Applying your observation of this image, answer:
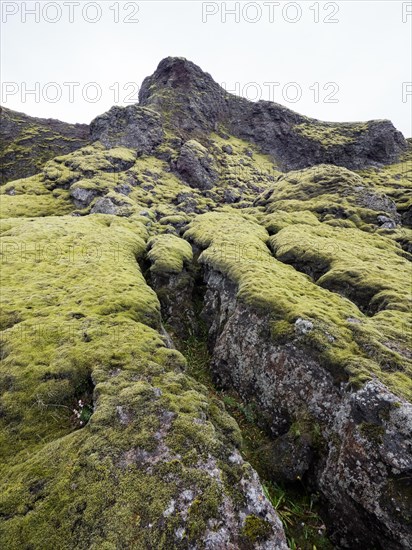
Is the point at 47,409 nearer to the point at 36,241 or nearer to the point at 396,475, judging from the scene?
the point at 396,475

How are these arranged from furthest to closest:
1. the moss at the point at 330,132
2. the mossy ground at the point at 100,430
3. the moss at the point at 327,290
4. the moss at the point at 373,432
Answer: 1. the moss at the point at 330,132
2. the moss at the point at 327,290
3. the moss at the point at 373,432
4. the mossy ground at the point at 100,430

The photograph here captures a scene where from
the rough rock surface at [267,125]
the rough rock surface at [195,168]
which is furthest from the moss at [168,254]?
the rough rock surface at [267,125]

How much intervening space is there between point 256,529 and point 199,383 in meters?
6.17

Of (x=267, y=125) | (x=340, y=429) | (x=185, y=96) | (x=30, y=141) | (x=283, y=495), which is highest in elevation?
(x=185, y=96)

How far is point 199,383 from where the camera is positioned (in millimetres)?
13188

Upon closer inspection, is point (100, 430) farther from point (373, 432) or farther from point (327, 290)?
point (327, 290)

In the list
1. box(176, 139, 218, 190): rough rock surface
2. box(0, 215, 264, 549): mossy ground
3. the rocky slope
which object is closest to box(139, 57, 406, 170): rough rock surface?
box(176, 139, 218, 190): rough rock surface

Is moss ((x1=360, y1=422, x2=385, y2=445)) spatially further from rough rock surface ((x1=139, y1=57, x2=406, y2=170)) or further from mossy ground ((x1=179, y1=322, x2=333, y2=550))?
rough rock surface ((x1=139, y1=57, x2=406, y2=170))

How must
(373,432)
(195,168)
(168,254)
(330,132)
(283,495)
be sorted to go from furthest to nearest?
(330,132)
(195,168)
(168,254)
(283,495)
(373,432)

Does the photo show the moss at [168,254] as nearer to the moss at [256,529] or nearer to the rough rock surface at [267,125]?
the moss at [256,529]

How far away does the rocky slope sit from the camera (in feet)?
24.8

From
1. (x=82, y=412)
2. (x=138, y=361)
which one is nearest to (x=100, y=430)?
(x=82, y=412)

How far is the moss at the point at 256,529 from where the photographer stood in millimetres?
7238

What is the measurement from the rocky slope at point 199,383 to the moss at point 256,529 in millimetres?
34
